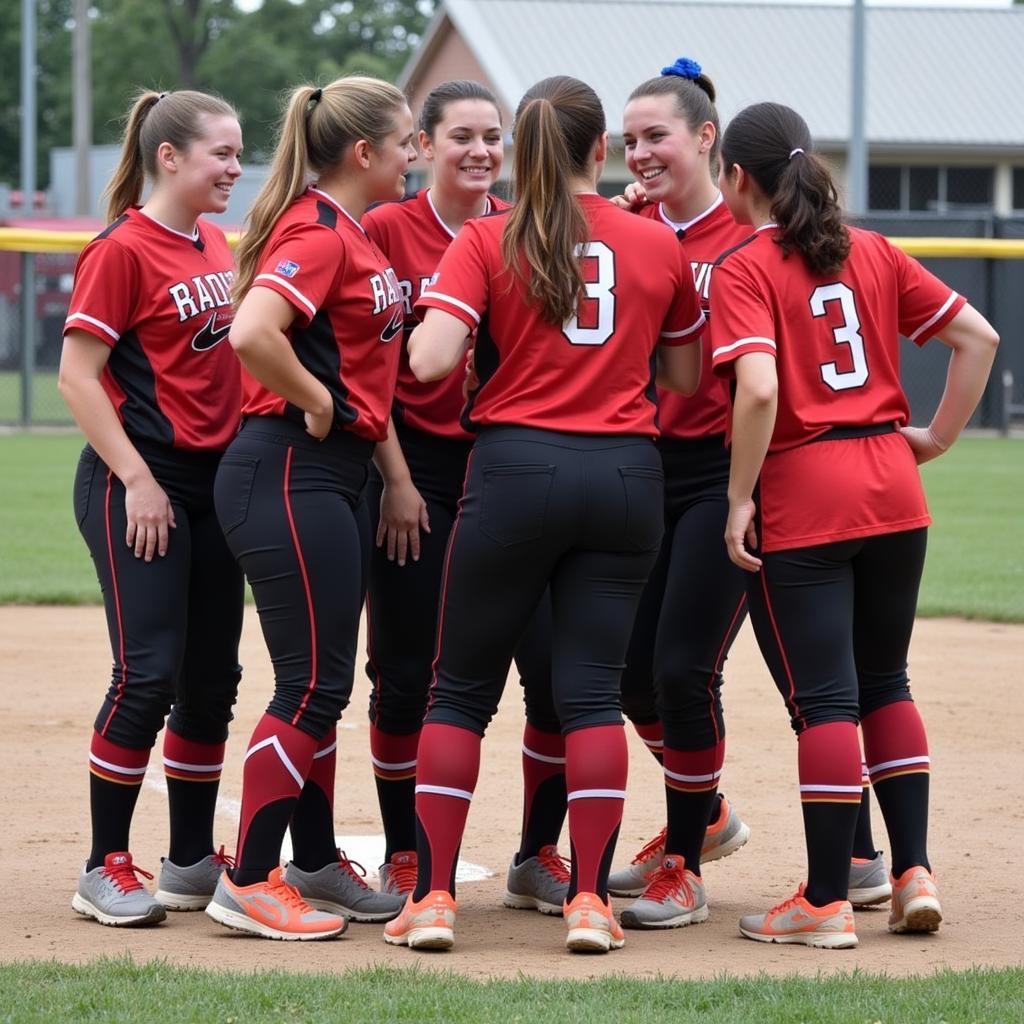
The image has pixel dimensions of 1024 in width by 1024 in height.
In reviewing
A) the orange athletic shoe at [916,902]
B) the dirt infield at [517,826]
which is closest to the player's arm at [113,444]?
the dirt infield at [517,826]

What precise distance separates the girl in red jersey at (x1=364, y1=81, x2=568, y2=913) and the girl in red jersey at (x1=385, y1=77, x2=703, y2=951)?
375 mm

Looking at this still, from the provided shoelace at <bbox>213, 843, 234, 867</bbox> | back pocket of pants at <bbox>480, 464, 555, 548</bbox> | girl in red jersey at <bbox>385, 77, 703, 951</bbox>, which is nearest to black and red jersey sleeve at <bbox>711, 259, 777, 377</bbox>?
girl in red jersey at <bbox>385, 77, 703, 951</bbox>

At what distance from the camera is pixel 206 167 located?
4.30 m

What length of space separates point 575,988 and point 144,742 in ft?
4.34

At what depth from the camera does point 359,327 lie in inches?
161

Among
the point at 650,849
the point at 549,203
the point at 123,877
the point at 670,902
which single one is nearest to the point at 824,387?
the point at 549,203

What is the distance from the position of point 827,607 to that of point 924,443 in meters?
0.61

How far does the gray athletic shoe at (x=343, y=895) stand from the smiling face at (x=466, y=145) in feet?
5.82

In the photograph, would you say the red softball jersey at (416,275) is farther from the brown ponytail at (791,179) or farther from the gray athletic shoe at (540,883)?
the gray athletic shoe at (540,883)

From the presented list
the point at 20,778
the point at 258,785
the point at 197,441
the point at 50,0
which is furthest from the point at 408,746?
the point at 50,0

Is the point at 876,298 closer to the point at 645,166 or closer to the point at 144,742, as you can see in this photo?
the point at 645,166

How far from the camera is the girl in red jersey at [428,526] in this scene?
14.3 ft

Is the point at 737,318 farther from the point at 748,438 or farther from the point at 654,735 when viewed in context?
the point at 654,735

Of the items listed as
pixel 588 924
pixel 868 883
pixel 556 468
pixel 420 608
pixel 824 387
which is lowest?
pixel 868 883
